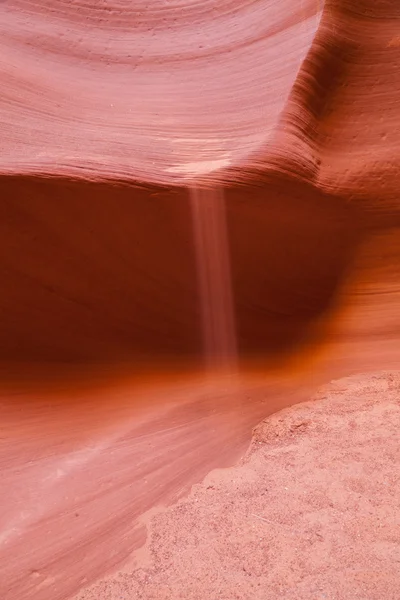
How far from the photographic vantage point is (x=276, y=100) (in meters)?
2.63

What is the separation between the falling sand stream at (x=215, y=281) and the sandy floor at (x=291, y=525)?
1.56 ft

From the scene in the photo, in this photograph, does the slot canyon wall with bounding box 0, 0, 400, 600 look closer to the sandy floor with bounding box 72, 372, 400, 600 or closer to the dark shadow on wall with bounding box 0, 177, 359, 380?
the dark shadow on wall with bounding box 0, 177, 359, 380

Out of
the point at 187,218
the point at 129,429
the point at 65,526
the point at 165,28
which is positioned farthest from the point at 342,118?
the point at 65,526

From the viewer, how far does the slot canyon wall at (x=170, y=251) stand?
197 cm

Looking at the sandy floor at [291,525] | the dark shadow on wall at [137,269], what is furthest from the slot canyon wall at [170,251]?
the sandy floor at [291,525]

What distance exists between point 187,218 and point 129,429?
93 centimetres

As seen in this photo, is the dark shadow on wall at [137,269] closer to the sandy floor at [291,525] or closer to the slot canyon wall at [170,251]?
the slot canyon wall at [170,251]

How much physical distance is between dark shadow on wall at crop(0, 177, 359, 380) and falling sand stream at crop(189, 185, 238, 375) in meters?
0.04

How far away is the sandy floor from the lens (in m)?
1.37

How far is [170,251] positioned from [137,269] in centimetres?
17

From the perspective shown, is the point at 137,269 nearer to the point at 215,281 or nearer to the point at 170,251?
the point at 170,251

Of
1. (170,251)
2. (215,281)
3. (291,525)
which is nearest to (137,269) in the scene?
(170,251)

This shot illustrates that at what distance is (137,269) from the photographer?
2365 millimetres

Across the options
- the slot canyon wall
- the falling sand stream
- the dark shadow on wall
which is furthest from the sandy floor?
the dark shadow on wall
